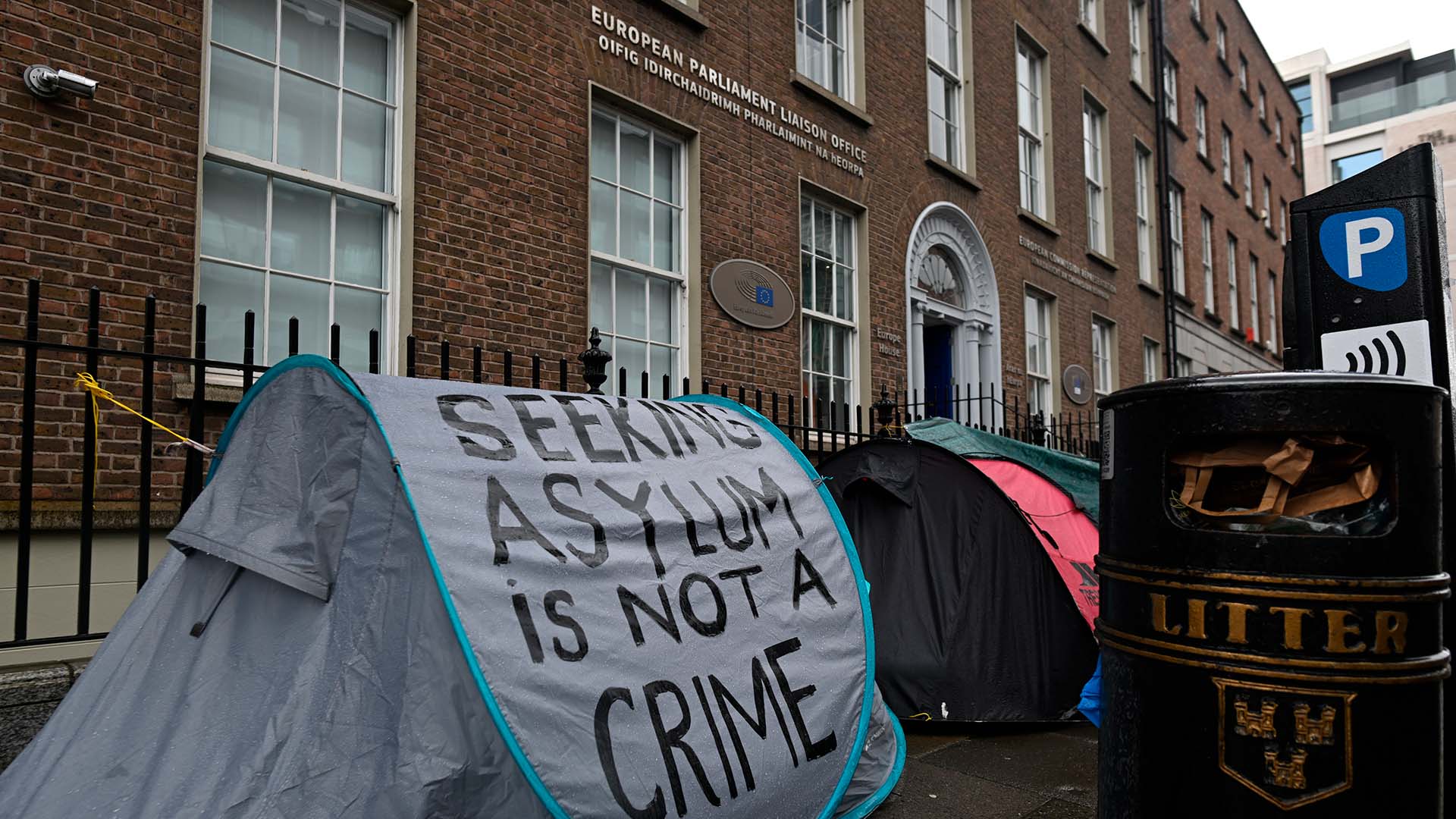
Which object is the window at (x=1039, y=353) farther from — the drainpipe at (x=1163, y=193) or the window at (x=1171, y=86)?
the window at (x=1171, y=86)

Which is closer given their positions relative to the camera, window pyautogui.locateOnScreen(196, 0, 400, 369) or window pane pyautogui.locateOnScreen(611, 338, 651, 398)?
window pyautogui.locateOnScreen(196, 0, 400, 369)

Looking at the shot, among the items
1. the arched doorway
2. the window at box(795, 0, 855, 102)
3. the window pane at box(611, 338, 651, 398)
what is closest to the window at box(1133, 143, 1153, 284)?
the arched doorway

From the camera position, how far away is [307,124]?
5.59 metres

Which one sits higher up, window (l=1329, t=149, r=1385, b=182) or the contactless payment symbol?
window (l=1329, t=149, r=1385, b=182)

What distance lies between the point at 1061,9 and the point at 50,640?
14.8m

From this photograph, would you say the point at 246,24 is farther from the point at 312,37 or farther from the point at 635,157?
the point at 635,157

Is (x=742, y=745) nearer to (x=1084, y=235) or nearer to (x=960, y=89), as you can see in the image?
(x=960, y=89)

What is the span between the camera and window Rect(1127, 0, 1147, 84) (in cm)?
1681

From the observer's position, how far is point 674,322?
7.70m

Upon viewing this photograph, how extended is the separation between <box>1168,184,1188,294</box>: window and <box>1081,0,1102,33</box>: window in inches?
150

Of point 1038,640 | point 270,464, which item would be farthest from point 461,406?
point 1038,640

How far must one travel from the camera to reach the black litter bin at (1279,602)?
72.4 inches

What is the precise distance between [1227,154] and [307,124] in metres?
22.0

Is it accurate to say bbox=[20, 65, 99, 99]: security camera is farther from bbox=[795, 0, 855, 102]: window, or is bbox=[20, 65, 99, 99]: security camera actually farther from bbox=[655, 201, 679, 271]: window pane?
bbox=[795, 0, 855, 102]: window
